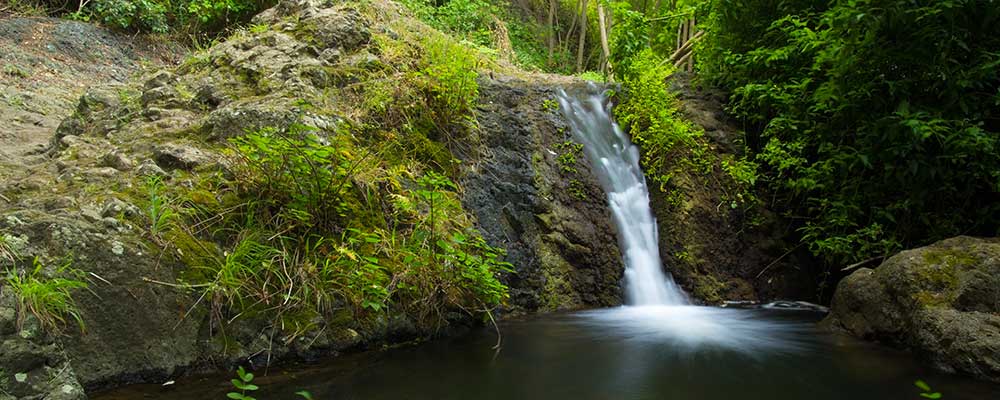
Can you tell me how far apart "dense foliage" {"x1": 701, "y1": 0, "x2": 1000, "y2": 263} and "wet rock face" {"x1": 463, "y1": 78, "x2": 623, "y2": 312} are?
6.68 ft

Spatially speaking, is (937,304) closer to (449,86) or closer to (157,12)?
(449,86)

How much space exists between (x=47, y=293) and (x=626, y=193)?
4964 millimetres

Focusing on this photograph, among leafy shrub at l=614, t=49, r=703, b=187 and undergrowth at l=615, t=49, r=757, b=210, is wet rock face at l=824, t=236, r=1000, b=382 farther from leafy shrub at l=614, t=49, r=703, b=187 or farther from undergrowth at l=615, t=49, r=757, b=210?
leafy shrub at l=614, t=49, r=703, b=187

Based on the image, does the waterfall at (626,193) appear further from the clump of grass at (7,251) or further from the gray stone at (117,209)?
the clump of grass at (7,251)

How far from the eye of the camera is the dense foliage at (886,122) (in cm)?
434

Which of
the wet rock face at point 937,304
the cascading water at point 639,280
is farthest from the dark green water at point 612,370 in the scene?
the wet rock face at point 937,304

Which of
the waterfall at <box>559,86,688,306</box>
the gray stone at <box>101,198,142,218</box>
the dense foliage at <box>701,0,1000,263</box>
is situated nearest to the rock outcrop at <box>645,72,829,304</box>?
the waterfall at <box>559,86,688,306</box>

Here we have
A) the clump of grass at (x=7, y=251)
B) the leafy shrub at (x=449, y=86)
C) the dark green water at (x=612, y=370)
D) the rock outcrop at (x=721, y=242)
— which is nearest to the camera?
the clump of grass at (x=7, y=251)

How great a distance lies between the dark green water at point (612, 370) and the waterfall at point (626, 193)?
1049 millimetres

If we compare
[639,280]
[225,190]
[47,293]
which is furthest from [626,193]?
[47,293]

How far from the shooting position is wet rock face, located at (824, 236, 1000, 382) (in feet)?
11.3

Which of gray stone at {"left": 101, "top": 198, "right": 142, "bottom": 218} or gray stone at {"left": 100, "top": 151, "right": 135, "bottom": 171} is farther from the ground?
gray stone at {"left": 100, "top": 151, "right": 135, "bottom": 171}

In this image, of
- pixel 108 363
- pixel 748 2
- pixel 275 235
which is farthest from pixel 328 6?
pixel 748 2

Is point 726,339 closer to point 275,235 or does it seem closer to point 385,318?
point 385,318
